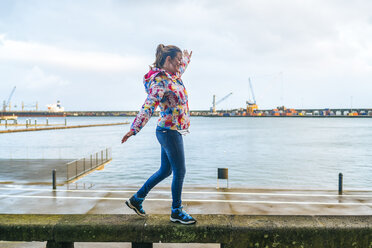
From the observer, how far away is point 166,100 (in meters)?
3.90

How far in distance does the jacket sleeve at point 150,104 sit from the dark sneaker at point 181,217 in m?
0.95

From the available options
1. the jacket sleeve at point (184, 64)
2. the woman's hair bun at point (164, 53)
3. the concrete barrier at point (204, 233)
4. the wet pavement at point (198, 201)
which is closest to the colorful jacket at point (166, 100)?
the woman's hair bun at point (164, 53)

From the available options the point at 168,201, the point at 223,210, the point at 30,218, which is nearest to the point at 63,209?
the point at 168,201

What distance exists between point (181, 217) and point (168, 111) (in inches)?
45.7

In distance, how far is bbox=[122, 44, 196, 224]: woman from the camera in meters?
3.76

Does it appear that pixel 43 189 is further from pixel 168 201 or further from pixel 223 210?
pixel 223 210

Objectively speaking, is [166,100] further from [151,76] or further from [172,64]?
[172,64]

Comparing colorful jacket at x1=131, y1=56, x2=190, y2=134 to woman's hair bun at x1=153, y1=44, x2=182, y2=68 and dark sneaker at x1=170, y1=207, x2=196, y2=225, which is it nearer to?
woman's hair bun at x1=153, y1=44, x2=182, y2=68

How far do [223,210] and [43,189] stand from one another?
809cm

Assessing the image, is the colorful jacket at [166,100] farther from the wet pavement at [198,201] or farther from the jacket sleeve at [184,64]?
the wet pavement at [198,201]

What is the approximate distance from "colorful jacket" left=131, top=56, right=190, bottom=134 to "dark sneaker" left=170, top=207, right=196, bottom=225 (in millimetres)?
907

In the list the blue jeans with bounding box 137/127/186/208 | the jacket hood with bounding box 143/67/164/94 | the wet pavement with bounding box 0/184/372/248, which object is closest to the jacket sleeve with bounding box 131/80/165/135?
the jacket hood with bounding box 143/67/164/94

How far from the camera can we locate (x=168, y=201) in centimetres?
1240

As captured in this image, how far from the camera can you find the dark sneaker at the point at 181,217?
11.3ft
